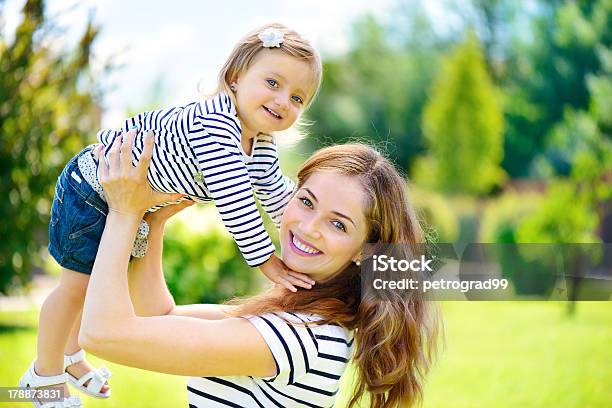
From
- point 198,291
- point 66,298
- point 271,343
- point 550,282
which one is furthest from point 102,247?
point 550,282

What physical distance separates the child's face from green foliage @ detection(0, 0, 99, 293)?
19.1 ft

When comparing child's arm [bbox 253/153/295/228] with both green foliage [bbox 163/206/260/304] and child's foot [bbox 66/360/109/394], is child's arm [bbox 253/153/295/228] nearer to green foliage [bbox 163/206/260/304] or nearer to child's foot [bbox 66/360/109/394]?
child's foot [bbox 66/360/109/394]

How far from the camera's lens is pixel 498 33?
28531mm

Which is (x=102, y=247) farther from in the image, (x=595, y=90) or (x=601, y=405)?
(x=595, y=90)

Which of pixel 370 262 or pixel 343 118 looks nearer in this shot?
pixel 370 262

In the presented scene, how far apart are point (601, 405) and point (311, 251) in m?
4.52

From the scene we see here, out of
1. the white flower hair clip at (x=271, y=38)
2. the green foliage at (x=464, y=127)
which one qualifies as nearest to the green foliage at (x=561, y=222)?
the green foliage at (x=464, y=127)

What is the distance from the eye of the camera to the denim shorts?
2.52 m

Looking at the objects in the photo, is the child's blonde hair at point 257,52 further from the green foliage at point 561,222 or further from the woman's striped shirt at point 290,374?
the green foliage at point 561,222

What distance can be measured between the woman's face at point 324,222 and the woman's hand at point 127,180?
370 millimetres

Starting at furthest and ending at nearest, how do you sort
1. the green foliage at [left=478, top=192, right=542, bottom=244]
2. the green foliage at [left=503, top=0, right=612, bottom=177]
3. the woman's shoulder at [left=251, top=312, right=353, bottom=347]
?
1. the green foliage at [left=503, top=0, right=612, bottom=177]
2. the green foliage at [left=478, top=192, right=542, bottom=244]
3. the woman's shoulder at [left=251, top=312, right=353, bottom=347]

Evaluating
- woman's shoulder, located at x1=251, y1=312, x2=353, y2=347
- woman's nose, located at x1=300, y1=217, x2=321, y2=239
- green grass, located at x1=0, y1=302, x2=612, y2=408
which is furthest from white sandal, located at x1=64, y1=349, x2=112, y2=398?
green grass, located at x1=0, y1=302, x2=612, y2=408

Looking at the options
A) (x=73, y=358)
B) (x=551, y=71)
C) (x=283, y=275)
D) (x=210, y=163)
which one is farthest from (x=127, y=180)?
(x=551, y=71)

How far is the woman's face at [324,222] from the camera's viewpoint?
2.16 meters
